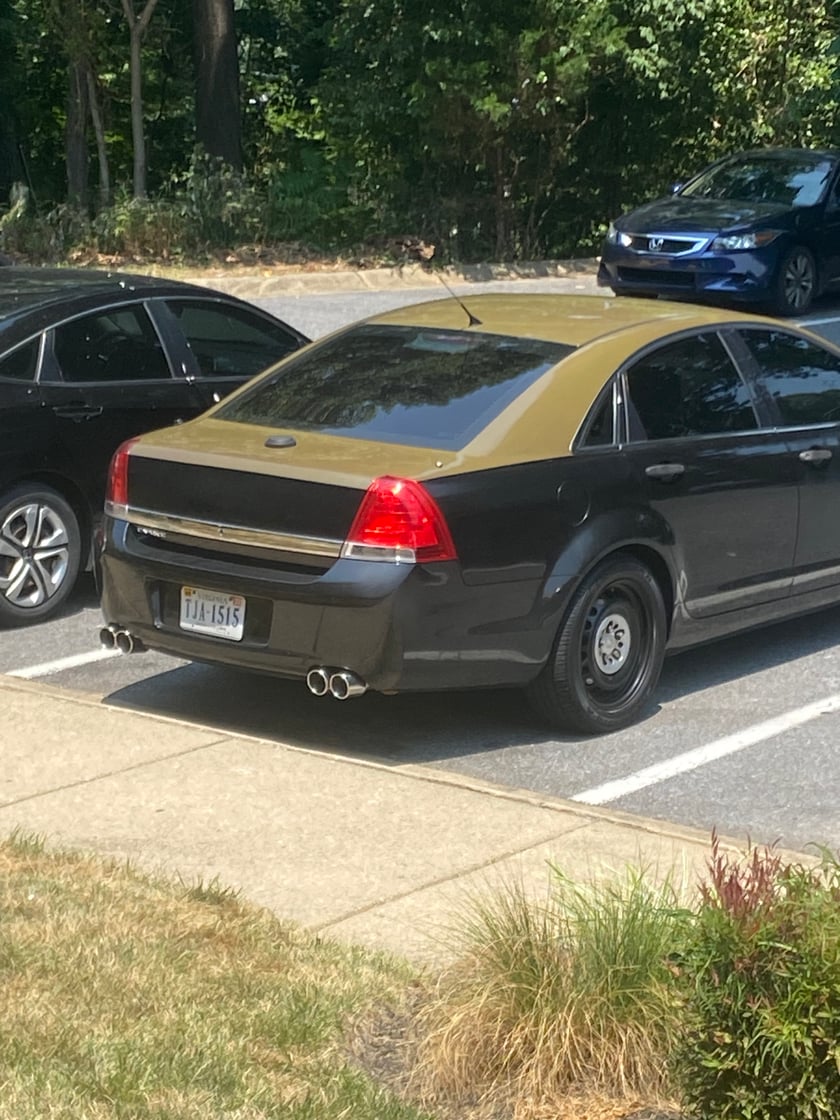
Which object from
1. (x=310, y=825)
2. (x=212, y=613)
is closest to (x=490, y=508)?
(x=212, y=613)

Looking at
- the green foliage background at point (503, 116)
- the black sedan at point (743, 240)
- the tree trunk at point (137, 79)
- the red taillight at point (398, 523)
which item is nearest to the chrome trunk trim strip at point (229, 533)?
the red taillight at point (398, 523)

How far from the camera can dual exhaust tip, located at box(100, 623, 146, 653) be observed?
23.2 ft

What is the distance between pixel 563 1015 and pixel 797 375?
4.81 meters

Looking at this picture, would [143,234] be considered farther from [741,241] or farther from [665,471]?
[665,471]

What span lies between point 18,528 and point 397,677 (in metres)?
2.92

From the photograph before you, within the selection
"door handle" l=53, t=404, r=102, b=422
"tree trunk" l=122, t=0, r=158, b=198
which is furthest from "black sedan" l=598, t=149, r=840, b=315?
"door handle" l=53, t=404, r=102, b=422

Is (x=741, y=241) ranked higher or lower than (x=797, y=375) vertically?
higher

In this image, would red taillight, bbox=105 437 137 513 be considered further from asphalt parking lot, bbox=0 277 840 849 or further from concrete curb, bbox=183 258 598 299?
concrete curb, bbox=183 258 598 299

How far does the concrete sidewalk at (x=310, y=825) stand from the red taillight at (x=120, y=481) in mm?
871

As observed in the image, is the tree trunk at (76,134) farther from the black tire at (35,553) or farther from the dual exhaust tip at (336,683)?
the dual exhaust tip at (336,683)

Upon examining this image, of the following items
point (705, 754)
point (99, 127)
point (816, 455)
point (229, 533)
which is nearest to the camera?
point (229, 533)

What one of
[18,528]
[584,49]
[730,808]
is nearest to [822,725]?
[730,808]

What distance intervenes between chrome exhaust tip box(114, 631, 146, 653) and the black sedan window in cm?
1292

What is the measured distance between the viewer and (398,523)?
6238 millimetres
